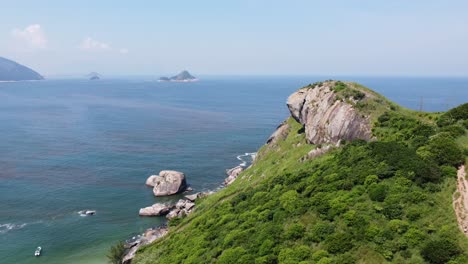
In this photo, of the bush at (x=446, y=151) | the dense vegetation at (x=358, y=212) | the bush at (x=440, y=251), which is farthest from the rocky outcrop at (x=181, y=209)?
the bush at (x=440, y=251)

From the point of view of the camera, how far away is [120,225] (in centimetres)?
8156

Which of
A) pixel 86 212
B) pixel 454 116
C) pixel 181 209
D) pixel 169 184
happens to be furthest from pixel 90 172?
pixel 454 116

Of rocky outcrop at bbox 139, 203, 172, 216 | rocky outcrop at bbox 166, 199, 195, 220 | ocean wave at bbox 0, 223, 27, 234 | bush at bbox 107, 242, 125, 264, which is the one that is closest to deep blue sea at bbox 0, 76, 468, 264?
ocean wave at bbox 0, 223, 27, 234

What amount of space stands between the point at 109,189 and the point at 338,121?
66.0 m

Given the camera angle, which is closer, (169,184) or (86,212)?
(86,212)

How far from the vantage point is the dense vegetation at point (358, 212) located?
32.9m

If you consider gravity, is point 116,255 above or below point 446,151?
below

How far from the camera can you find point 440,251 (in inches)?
1190

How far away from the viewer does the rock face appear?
67.6 meters

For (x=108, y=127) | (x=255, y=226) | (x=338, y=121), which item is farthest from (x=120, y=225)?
(x=108, y=127)

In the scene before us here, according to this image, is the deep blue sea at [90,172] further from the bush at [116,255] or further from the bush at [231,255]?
the bush at [231,255]

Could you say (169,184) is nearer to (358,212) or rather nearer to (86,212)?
(86,212)

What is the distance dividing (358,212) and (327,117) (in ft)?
136

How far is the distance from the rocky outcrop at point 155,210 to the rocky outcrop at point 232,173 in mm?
22602
